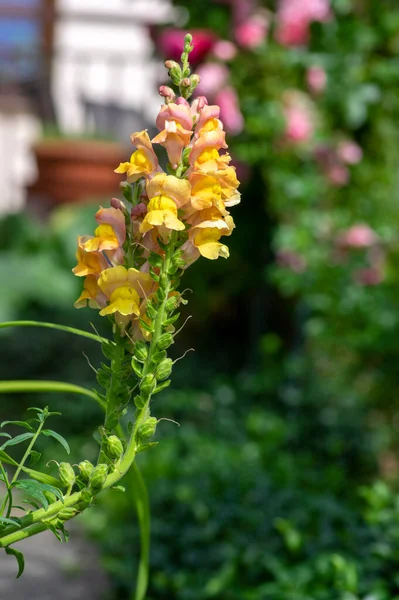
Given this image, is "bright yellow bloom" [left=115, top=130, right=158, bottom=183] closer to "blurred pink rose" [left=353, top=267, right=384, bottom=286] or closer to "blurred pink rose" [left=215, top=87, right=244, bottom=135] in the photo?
"blurred pink rose" [left=353, top=267, right=384, bottom=286]

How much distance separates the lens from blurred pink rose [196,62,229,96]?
342 cm

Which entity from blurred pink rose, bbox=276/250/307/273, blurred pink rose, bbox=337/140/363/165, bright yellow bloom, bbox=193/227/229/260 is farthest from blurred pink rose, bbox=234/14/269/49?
bright yellow bloom, bbox=193/227/229/260

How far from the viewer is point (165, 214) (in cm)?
77

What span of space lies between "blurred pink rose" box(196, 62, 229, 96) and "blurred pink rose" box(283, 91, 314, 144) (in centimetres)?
28

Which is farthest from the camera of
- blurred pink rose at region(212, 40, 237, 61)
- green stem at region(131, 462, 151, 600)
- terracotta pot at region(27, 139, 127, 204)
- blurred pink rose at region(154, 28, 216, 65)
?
terracotta pot at region(27, 139, 127, 204)

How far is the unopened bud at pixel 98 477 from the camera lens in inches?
29.8

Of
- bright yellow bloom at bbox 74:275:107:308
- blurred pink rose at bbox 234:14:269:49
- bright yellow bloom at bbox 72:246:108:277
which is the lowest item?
bright yellow bloom at bbox 74:275:107:308

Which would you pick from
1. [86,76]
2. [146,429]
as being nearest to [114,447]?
[146,429]

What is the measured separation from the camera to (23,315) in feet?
14.0

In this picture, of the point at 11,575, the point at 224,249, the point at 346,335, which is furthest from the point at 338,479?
the point at 224,249

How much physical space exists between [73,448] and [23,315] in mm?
1090

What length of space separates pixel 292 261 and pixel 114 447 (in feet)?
7.71

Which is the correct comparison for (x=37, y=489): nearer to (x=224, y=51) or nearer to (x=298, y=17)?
(x=298, y=17)

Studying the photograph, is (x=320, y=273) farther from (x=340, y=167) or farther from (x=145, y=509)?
(x=145, y=509)
